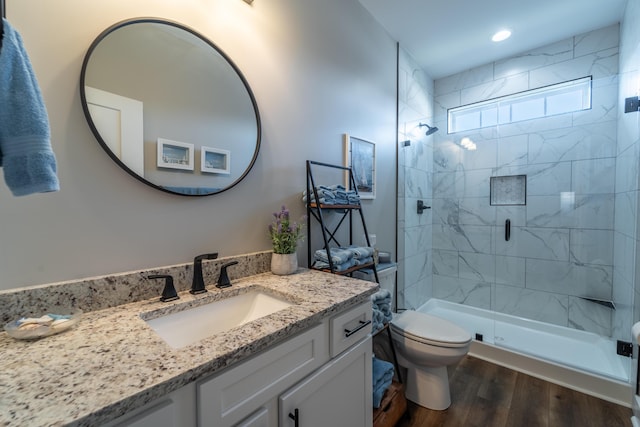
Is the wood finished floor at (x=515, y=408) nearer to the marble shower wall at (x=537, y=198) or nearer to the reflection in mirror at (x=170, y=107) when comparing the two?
the marble shower wall at (x=537, y=198)

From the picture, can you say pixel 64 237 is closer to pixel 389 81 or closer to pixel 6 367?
pixel 6 367

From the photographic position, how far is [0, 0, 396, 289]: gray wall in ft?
2.50

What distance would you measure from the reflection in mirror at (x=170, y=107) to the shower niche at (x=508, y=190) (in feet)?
8.12

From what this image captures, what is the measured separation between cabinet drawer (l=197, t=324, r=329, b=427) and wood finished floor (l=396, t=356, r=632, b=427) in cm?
112

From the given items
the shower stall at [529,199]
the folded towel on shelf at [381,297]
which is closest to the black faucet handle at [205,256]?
the folded towel on shelf at [381,297]

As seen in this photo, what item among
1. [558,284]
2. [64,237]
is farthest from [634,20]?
[64,237]

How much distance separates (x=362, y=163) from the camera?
1.95 metres

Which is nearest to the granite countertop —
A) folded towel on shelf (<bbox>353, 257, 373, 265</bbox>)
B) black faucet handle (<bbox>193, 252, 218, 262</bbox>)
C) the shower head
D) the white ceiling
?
black faucet handle (<bbox>193, 252, 218, 262</bbox>)

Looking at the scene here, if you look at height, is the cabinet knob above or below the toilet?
above

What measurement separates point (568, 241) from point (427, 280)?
1.26 meters

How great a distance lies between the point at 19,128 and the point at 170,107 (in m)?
0.52

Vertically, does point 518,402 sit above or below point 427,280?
below

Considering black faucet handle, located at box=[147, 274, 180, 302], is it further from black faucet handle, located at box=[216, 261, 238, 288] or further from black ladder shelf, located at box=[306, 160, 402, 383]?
black ladder shelf, located at box=[306, 160, 402, 383]

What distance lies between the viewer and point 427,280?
293 cm
